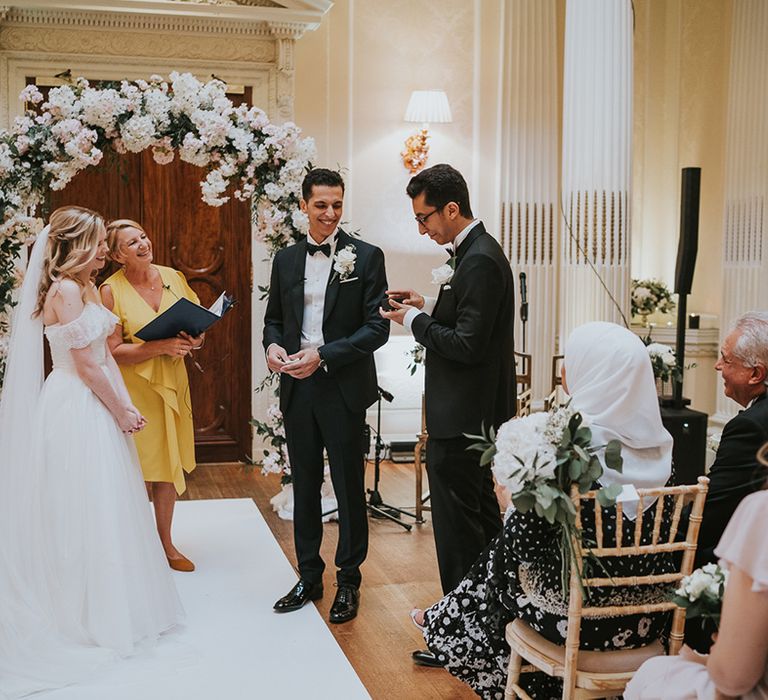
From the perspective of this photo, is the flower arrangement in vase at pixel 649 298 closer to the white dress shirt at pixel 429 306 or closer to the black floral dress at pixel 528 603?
the white dress shirt at pixel 429 306

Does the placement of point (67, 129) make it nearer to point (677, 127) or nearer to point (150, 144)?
point (150, 144)

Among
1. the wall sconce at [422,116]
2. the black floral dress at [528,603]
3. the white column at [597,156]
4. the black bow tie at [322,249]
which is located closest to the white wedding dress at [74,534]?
the black bow tie at [322,249]

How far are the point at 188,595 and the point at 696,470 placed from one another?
3694 mm

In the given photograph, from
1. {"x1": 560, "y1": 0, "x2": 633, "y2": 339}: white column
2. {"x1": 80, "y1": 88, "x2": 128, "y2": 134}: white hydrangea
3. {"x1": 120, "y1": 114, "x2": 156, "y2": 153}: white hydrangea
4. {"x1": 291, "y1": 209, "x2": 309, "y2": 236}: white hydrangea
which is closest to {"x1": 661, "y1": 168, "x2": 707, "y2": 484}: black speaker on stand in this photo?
{"x1": 560, "y1": 0, "x2": 633, "y2": 339}: white column

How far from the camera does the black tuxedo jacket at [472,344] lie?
3.59m

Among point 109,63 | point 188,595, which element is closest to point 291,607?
point 188,595

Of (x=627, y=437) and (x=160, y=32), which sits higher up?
(x=160, y=32)

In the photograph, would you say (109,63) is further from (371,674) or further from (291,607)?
(371,674)

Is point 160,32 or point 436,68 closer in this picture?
point 160,32

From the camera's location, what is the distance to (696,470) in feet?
21.8

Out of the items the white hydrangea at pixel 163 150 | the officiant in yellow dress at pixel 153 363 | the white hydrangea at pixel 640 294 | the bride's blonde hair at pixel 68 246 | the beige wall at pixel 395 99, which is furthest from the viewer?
the white hydrangea at pixel 640 294

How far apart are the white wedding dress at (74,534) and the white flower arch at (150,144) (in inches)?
66.2

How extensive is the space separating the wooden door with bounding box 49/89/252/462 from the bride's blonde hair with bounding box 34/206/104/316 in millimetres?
3478

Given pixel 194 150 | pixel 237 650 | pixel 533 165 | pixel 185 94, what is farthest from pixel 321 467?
pixel 533 165
